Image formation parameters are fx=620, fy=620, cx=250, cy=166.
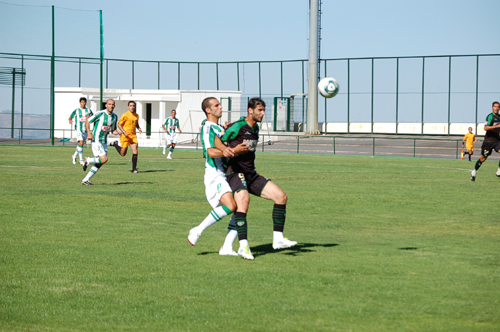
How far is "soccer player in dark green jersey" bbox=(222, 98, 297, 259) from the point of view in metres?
7.55

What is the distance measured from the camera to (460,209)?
40.6ft

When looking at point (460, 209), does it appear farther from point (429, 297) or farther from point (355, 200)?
point (429, 297)

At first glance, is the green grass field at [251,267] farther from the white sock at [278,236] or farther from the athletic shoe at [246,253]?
the white sock at [278,236]

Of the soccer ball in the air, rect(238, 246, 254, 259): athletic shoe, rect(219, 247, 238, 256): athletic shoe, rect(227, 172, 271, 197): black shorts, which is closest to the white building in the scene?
the soccer ball in the air

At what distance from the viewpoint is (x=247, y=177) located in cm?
796

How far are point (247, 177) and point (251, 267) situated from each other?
1.46 m

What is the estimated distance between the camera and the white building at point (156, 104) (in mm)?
55256

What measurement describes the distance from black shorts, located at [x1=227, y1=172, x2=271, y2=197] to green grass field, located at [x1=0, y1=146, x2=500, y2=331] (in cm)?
81

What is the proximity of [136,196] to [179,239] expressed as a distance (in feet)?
17.7

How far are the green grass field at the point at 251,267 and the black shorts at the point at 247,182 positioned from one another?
31.7 inches

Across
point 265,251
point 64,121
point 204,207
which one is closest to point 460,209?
point 204,207

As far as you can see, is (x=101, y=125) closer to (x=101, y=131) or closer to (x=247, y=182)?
(x=101, y=131)

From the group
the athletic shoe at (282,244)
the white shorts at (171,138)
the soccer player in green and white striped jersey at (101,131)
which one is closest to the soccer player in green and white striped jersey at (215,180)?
the athletic shoe at (282,244)

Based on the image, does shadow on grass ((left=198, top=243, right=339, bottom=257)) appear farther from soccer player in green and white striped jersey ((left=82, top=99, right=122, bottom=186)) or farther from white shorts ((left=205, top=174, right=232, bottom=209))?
soccer player in green and white striped jersey ((left=82, top=99, right=122, bottom=186))
